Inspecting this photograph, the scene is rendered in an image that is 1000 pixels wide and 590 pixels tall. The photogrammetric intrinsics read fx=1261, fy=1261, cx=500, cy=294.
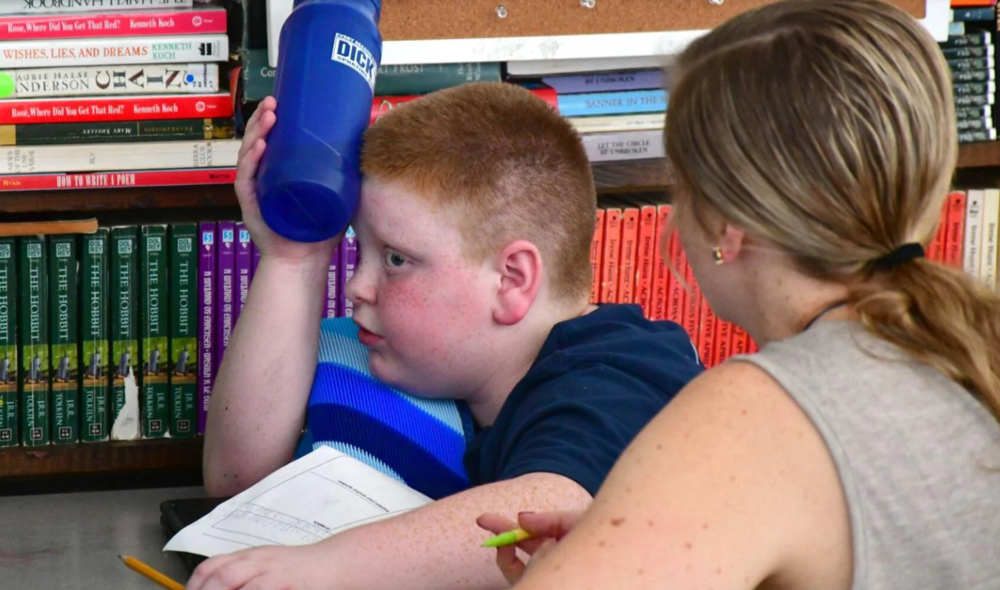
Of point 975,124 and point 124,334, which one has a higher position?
point 975,124

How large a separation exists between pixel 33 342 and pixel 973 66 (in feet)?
4.17

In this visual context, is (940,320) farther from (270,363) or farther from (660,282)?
(660,282)

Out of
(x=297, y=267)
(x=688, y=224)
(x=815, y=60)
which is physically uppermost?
(x=815, y=60)

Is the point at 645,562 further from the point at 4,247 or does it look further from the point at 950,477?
the point at 4,247

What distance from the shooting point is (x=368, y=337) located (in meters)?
1.24

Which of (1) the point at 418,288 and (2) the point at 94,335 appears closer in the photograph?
(1) the point at 418,288

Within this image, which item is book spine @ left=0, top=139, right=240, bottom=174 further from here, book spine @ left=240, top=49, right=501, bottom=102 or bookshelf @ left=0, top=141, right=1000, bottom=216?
book spine @ left=240, top=49, right=501, bottom=102

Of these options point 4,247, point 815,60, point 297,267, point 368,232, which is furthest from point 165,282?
point 815,60

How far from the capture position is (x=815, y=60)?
29.0 inches

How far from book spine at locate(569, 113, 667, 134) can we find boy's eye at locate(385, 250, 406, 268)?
1.60 ft

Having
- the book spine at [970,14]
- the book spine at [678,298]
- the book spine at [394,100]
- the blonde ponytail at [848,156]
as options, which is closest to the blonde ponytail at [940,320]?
the blonde ponytail at [848,156]

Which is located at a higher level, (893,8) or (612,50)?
(893,8)

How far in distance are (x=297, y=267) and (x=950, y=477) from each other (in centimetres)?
75

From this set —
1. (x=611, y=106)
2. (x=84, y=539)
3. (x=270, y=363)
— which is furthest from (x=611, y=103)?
(x=84, y=539)
